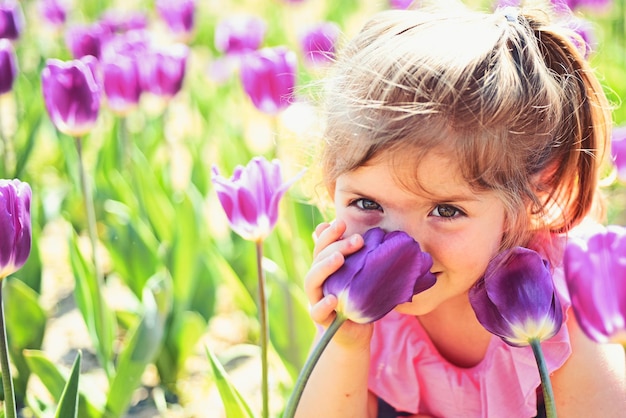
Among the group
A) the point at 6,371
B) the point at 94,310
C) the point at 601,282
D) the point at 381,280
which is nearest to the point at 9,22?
the point at 94,310

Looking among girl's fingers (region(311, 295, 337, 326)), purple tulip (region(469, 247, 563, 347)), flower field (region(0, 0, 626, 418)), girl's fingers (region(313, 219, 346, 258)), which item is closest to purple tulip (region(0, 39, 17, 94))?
flower field (region(0, 0, 626, 418))

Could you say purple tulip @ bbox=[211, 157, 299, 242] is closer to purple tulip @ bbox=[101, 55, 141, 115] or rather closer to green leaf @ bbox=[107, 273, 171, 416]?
green leaf @ bbox=[107, 273, 171, 416]

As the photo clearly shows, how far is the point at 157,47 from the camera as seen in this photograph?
232 centimetres

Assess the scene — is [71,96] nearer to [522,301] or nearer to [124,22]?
[522,301]

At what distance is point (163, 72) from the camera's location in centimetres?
226

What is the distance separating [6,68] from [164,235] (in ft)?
1.73

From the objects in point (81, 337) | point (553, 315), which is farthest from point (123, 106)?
point (553, 315)

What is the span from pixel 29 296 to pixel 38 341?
119 mm

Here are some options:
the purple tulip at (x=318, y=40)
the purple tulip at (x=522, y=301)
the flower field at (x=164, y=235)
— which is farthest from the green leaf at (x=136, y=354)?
the purple tulip at (x=318, y=40)

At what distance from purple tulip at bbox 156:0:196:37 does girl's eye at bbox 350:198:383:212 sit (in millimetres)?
2018

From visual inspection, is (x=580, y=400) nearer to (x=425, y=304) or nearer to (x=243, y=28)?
(x=425, y=304)

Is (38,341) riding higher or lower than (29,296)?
lower

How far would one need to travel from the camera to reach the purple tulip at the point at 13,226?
1.12 metres

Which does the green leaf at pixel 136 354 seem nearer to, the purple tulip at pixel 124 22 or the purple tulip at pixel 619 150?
the purple tulip at pixel 619 150
